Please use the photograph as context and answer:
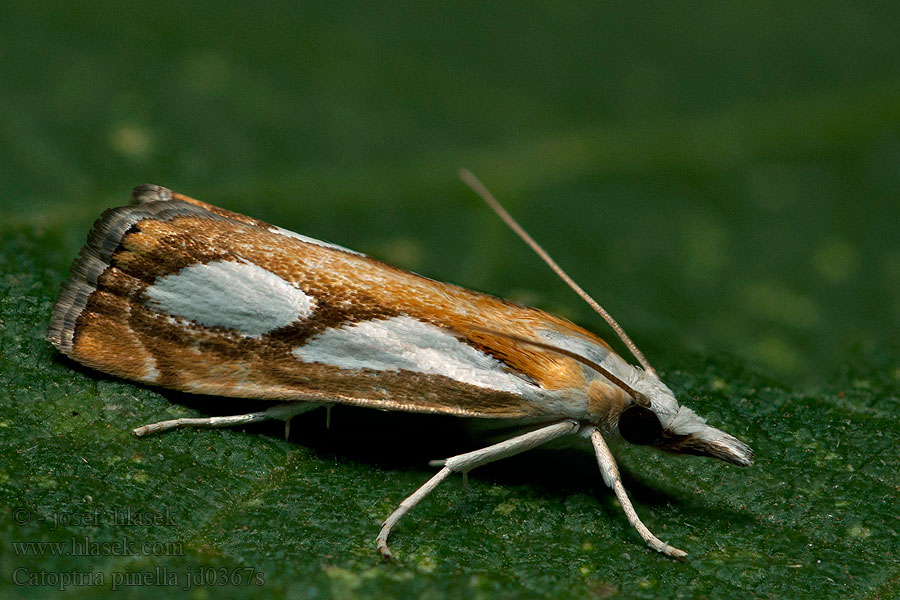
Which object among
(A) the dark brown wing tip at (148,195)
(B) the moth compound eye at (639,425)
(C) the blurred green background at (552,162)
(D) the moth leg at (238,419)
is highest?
(C) the blurred green background at (552,162)

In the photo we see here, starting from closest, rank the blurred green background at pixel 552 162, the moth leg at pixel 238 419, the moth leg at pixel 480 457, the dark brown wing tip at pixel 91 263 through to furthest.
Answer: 1. the moth leg at pixel 480 457
2. the moth leg at pixel 238 419
3. the dark brown wing tip at pixel 91 263
4. the blurred green background at pixel 552 162

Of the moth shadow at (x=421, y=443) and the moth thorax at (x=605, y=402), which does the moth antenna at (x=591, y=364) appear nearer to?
the moth thorax at (x=605, y=402)

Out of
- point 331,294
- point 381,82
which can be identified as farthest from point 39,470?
point 381,82

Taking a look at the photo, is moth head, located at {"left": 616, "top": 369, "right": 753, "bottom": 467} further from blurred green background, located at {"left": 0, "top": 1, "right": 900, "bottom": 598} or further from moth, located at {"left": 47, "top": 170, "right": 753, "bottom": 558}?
blurred green background, located at {"left": 0, "top": 1, "right": 900, "bottom": 598}

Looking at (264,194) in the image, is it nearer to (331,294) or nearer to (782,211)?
(331,294)

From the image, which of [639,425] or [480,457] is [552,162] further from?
[480,457]

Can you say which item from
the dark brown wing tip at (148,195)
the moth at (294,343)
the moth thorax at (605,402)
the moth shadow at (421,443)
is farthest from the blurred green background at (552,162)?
the dark brown wing tip at (148,195)

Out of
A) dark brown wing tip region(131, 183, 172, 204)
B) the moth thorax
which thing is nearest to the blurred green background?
the moth thorax
